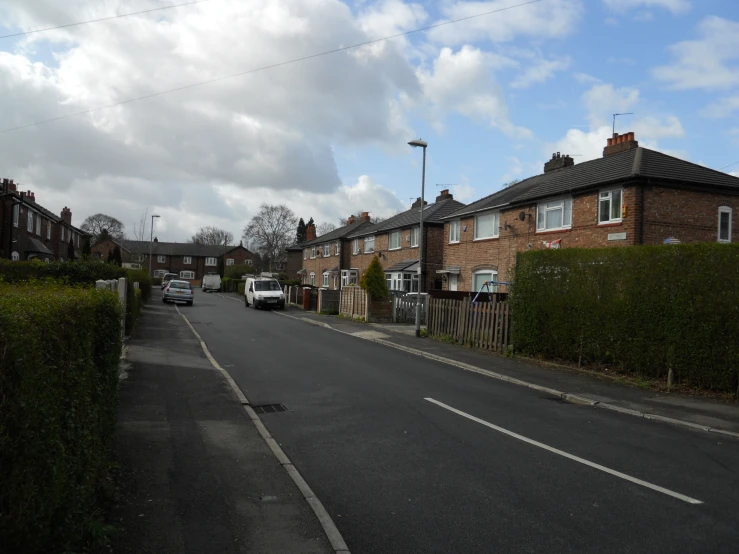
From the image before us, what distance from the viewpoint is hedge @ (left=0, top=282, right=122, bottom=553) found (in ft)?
9.23

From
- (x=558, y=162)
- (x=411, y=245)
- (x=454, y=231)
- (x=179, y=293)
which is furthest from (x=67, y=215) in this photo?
(x=558, y=162)

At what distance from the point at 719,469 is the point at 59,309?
270 inches

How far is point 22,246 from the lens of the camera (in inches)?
1510

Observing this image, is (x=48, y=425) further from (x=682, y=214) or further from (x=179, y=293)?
(x=179, y=293)

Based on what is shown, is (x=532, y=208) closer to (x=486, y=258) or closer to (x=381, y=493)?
(x=486, y=258)

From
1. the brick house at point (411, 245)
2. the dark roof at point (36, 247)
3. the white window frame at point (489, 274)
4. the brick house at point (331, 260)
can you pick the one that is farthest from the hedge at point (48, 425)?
the brick house at point (331, 260)

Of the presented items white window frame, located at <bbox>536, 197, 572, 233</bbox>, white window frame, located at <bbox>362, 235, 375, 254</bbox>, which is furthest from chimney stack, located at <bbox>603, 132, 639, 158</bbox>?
white window frame, located at <bbox>362, 235, 375, 254</bbox>

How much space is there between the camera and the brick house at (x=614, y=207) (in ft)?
65.5

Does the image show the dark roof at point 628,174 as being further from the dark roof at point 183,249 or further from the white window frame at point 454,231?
the dark roof at point 183,249

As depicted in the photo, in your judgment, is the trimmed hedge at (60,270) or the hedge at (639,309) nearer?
the hedge at (639,309)

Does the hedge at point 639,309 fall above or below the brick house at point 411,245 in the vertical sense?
below

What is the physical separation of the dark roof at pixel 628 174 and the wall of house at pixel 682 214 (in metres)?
0.44

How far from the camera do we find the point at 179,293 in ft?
125

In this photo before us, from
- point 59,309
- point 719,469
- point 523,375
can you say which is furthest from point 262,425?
point 523,375
